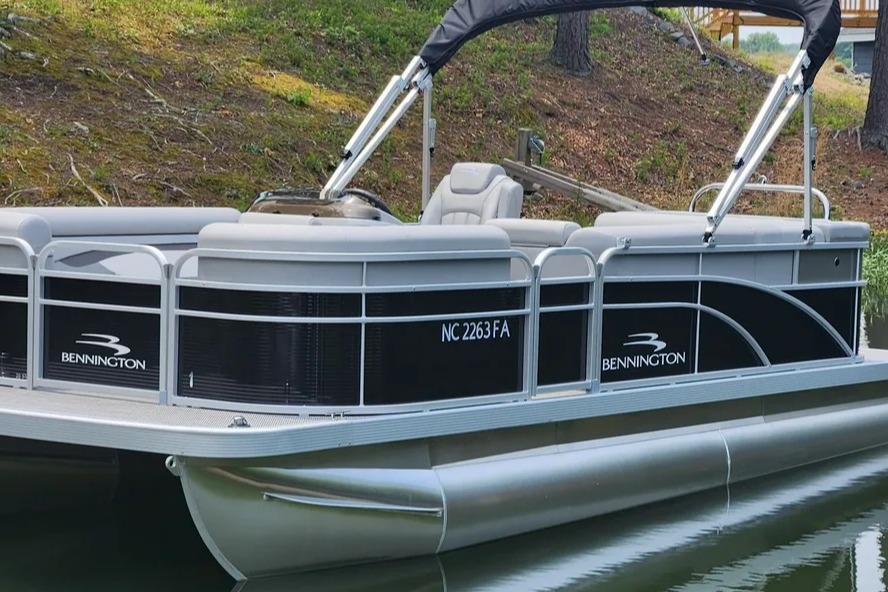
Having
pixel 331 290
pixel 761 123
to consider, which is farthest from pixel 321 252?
pixel 761 123

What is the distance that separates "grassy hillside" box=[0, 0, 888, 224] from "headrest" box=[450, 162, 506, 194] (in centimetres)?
480

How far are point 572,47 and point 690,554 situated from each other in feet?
47.3

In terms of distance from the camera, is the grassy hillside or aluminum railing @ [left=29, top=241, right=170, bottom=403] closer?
aluminum railing @ [left=29, top=241, right=170, bottom=403]

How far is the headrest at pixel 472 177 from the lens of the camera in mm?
7648

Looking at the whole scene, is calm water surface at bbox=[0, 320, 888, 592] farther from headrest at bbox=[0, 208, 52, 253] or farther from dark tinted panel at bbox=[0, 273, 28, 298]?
headrest at bbox=[0, 208, 52, 253]

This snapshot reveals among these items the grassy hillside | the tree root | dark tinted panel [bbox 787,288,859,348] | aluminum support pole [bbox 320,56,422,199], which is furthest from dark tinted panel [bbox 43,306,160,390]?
the tree root

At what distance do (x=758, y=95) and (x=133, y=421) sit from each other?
58.8 feet

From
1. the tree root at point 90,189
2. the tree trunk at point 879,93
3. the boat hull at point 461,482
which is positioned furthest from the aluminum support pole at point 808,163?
the tree trunk at point 879,93

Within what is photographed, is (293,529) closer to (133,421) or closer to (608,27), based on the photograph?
(133,421)

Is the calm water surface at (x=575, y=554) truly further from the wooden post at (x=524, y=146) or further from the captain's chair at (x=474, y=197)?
the wooden post at (x=524, y=146)

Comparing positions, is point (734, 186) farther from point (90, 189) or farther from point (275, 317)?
point (90, 189)

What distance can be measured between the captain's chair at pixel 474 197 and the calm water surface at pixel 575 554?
1.95 meters

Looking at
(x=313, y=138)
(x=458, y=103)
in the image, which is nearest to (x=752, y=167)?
(x=313, y=138)

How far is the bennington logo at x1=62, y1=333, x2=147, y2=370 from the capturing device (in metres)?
5.36
